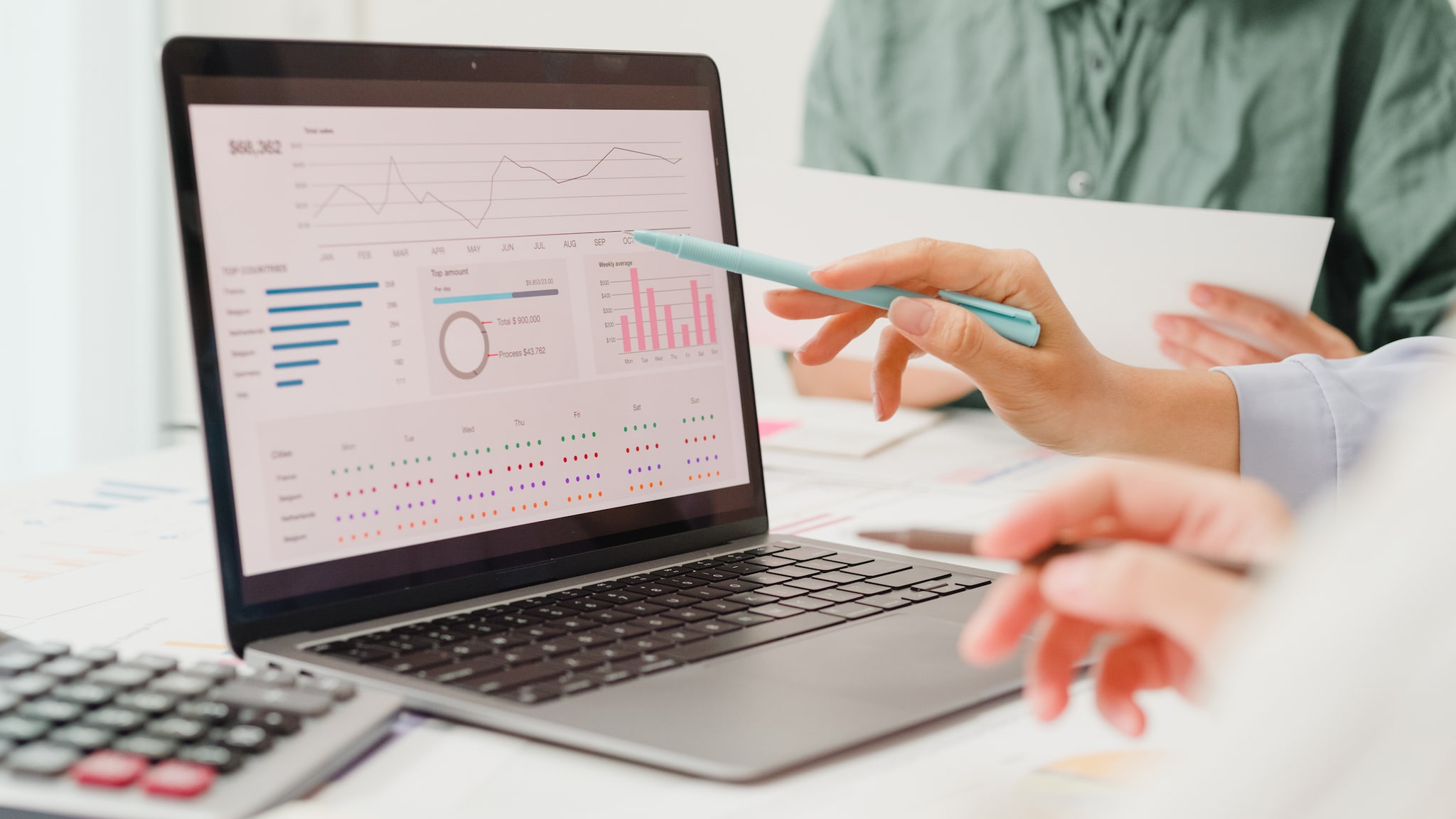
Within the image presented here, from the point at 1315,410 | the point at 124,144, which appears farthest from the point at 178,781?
the point at 124,144

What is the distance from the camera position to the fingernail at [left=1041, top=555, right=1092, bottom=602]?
33cm

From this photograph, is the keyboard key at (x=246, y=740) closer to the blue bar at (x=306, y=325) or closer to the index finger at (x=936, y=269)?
the blue bar at (x=306, y=325)

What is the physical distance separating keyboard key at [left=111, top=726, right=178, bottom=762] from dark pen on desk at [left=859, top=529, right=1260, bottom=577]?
270mm

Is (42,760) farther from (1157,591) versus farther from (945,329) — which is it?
(945,329)

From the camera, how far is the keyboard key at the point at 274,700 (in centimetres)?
43

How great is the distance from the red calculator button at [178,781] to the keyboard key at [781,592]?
30cm

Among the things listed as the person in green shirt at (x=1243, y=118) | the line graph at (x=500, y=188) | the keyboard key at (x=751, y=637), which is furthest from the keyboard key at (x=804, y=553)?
the person in green shirt at (x=1243, y=118)

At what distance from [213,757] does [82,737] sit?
47 mm

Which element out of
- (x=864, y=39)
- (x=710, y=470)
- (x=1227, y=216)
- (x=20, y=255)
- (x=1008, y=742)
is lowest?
(x=1008, y=742)

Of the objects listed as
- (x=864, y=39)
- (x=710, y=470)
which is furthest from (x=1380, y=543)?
(x=864, y=39)

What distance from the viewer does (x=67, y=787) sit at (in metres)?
0.37

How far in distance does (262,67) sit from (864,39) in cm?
127

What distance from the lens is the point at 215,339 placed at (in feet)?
1.80

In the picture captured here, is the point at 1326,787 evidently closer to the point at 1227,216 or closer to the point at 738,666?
the point at 738,666
